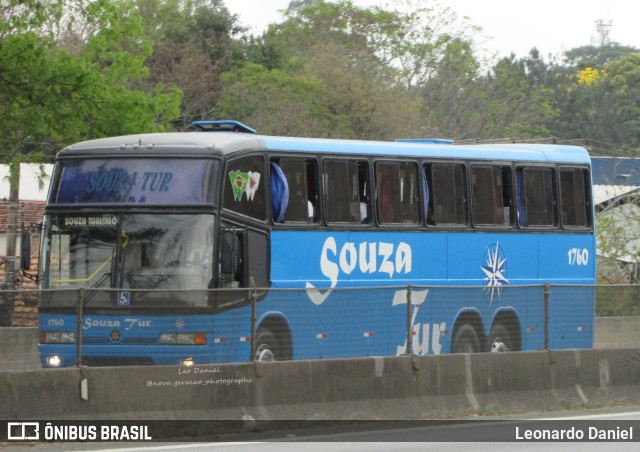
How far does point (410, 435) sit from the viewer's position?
49.7 ft

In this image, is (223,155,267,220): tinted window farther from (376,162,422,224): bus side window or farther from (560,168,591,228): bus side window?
→ (560,168,591,228): bus side window

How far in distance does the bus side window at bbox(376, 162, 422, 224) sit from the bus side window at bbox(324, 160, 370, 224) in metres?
0.33

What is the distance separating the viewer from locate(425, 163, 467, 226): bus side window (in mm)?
23688

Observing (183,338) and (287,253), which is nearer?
(183,338)

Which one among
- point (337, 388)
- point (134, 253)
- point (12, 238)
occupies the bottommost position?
point (337, 388)

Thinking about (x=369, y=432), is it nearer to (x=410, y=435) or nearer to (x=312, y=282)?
(x=410, y=435)

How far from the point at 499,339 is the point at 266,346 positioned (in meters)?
5.57

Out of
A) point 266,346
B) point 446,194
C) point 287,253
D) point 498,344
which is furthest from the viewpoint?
point 446,194

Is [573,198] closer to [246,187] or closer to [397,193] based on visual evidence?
[397,193]

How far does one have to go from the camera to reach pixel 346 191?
22.0 metres

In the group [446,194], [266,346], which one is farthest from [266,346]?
[446,194]

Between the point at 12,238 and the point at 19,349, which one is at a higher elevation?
the point at 12,238

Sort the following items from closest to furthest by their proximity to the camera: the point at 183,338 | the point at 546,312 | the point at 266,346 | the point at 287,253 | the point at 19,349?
the point at 19,349
the point at 266,346
the point at 183,338
the point at 546,312
the point at 287,253

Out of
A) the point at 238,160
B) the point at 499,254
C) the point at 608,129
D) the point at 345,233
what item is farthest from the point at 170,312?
the point at 608,129
